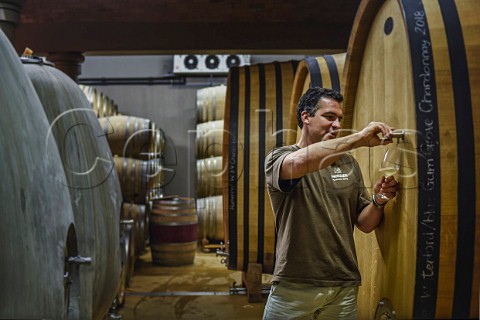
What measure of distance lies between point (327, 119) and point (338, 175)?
0.24 meters

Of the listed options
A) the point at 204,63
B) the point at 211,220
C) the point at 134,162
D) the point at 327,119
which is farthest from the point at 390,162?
the point at 204,63

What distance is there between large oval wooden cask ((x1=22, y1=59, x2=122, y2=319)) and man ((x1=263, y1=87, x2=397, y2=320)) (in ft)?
2.82

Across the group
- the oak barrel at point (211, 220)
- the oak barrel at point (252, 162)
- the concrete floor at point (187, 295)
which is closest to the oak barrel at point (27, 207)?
the oak barrel at point (252, 162)

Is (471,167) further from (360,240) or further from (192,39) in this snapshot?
(192,39)

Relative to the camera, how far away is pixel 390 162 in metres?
1.72

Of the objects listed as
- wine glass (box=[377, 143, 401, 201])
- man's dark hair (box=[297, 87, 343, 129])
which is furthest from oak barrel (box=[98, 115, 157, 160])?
wine glass (box=[377, 143, 401, 201])

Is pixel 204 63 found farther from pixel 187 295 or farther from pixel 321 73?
pixel 321 73

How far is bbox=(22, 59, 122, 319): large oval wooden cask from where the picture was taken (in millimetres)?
2312

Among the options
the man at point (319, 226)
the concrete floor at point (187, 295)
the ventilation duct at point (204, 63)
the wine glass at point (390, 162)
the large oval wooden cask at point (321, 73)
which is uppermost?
the ventilation duct at point (204, 63)

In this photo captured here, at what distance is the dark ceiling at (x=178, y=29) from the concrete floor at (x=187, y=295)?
8.15ft

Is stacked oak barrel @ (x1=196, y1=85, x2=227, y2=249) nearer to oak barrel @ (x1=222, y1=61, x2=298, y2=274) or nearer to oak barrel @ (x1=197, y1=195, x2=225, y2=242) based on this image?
oak barrel @ (x1=197, y1=195, x2=225, y2=242)

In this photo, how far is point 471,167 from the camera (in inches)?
55.2

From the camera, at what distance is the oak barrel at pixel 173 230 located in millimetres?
6445

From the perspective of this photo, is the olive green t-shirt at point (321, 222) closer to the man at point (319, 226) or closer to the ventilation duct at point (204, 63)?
the man at point (319, 226)
